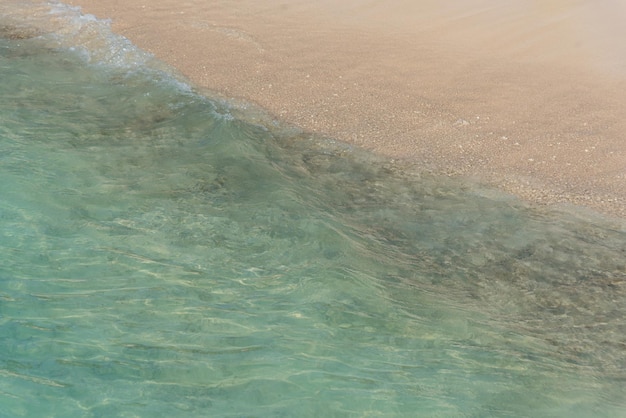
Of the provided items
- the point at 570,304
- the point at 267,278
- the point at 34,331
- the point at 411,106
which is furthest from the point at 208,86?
the point at 570,304

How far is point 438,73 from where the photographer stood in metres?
6.63

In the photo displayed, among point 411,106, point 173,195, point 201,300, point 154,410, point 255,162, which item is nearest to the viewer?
point 154,410

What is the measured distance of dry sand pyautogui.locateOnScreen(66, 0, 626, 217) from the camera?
217 inches

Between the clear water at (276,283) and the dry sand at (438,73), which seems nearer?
the clear water at (276,283)

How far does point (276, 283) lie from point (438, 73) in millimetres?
3218

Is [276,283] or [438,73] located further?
[438,73]

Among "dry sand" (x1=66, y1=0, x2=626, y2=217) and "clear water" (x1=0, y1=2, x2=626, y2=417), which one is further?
"dry sand" (x1=66, y1=0, x2=626, y2=217)

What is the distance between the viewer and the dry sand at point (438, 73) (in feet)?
18.1

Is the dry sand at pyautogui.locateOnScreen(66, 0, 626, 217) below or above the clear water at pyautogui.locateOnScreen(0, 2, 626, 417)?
above

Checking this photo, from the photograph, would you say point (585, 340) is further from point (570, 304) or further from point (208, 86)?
point (208, 86)

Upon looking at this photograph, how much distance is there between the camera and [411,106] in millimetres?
6152

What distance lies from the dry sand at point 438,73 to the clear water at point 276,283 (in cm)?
38

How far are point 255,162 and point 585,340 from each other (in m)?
2.68

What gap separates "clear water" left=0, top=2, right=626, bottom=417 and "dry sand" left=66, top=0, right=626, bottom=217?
1.24ft
